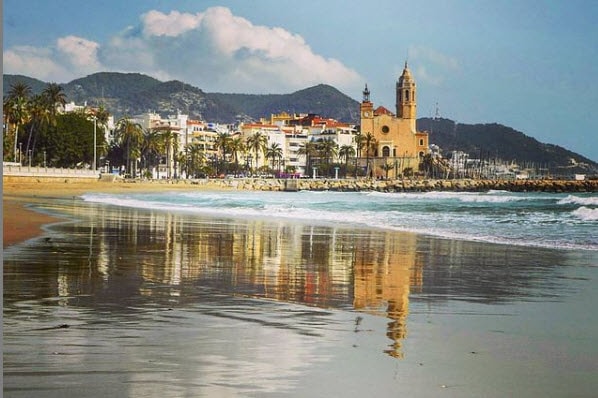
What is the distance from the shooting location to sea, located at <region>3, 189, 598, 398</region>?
11.6 ft

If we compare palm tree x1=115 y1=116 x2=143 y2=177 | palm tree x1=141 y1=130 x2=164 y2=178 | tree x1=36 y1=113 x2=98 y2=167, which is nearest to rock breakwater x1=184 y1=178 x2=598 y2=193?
palm tree x1=115 y1=116 x2=143 y2=177

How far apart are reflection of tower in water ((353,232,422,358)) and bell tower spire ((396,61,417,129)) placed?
11883 centimetres

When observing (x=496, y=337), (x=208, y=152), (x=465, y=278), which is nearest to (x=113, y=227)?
(x=465, y=278)

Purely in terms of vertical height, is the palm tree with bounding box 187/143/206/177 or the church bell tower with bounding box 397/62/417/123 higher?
the church bell tower with bounding box 397/62/417/123

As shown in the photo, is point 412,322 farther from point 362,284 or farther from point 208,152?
point 208,152

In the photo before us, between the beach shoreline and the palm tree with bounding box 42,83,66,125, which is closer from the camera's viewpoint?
the beach shoreline

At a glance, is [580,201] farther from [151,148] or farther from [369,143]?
[369,143]

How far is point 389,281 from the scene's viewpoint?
756 cm

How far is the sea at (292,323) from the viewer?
3.54 meters

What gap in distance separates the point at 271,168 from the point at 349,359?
12051cm

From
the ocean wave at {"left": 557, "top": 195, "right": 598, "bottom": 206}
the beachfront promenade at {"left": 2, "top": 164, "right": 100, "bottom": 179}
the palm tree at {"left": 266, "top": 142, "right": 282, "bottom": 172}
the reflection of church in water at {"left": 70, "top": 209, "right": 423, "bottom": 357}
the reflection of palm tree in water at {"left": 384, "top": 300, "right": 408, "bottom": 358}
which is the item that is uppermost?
the palm tree at {"left": 266, "top": 142, "right": 282, "bottom": 172}

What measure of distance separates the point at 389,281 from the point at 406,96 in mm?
125654

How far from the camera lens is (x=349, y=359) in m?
4.00

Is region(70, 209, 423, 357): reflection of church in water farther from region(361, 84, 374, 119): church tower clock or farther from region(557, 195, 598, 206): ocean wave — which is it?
region(361, 84, 374, 119): church tower clock
